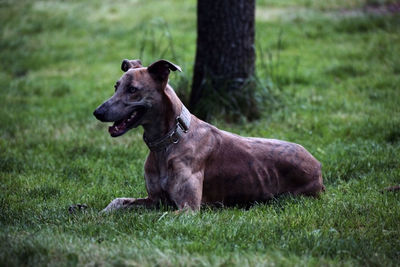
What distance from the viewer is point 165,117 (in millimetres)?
5090

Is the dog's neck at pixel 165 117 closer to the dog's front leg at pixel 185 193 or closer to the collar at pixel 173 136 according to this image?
the collar at pixel 173 136

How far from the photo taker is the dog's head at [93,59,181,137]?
4871mm

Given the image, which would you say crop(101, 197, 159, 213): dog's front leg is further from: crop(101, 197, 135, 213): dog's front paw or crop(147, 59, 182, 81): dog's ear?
crop(147, 59, 182, 81): dog's ear

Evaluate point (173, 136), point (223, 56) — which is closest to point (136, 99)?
point (173, 136)

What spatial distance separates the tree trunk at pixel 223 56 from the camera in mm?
8227

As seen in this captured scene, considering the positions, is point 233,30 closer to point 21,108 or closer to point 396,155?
point 396,155

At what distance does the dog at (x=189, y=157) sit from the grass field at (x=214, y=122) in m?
0.25

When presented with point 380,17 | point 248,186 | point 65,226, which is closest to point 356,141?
point 248,186

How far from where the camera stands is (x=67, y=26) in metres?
16.3

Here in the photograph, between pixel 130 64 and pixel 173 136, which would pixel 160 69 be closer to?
pixel 130 64

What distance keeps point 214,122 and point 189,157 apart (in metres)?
3.01

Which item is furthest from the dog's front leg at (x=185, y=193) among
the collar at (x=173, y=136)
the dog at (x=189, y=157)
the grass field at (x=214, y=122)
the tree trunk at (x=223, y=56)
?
the tree trunk at (x=223, y=56)

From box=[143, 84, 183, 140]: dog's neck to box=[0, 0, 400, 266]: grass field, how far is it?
800 mm

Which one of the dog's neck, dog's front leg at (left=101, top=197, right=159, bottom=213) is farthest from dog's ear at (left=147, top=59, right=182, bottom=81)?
dog's front leg at (left=101, top=197, right=159, bottom=213)
